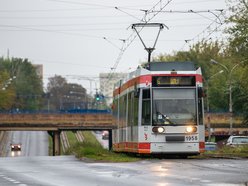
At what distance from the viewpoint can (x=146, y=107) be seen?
33.0m

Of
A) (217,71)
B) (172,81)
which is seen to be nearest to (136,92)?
(172,81)

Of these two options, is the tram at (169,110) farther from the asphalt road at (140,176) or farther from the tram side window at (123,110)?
the asphalt road at (140,176)

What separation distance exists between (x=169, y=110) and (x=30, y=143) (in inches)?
4323

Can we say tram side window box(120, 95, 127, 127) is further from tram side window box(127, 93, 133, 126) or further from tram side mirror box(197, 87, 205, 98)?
tram side mirror box(197, 87, 205, 98)

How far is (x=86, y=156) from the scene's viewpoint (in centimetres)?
3616

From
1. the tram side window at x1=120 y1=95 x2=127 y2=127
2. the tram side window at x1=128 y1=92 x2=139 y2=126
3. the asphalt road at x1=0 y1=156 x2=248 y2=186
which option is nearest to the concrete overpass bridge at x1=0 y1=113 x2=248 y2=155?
the tram side window at x1=120 y1=95 x2=127 y2=127

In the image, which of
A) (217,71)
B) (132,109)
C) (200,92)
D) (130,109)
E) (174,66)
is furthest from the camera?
(217,71)

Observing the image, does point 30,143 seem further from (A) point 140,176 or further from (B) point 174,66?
(A) point 140,176

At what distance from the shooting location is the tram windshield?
106 ft

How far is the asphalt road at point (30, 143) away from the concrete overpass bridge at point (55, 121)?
4.28 m

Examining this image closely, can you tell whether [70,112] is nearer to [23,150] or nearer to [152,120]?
Result: [23,150]

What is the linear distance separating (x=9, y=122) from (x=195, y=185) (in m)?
91.7

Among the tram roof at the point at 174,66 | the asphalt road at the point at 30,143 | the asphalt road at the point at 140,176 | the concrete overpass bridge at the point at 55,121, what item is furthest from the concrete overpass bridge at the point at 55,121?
the asphalt road at the point at 140,176

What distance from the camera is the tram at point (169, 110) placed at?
32344 mm
